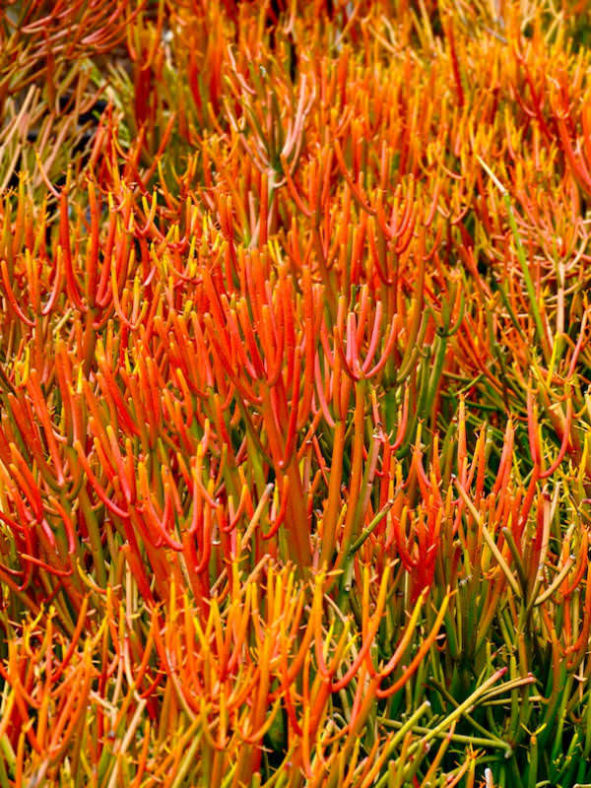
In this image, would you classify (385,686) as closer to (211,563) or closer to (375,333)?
(211,563)

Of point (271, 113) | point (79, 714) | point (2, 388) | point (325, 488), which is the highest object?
point (271, 113)

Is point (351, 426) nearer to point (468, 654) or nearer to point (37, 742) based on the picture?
point (468, 654)

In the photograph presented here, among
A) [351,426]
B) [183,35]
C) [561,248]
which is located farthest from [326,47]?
[351,426]

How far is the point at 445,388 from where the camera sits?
280cm

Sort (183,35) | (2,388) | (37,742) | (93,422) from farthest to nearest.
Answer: (183,35) < (2,388) < (93,422) < (37,742)

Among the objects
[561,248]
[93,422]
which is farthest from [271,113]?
[93,422]

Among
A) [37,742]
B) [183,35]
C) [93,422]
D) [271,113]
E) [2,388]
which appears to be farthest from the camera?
[183,35]

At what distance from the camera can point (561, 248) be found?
290 centimetres

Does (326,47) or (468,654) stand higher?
(326,47)

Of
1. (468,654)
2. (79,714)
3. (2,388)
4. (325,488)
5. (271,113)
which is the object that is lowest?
(468,654)

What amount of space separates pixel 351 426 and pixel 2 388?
2.47 feet

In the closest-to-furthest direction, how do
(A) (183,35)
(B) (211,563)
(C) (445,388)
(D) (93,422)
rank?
1. (D) (93,422)
2. (B) (211,563)
3. (C) (445,388)
4. (A) (183,35)

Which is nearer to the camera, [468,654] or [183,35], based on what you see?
[468,654]

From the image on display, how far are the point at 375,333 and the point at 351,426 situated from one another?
368 mm
